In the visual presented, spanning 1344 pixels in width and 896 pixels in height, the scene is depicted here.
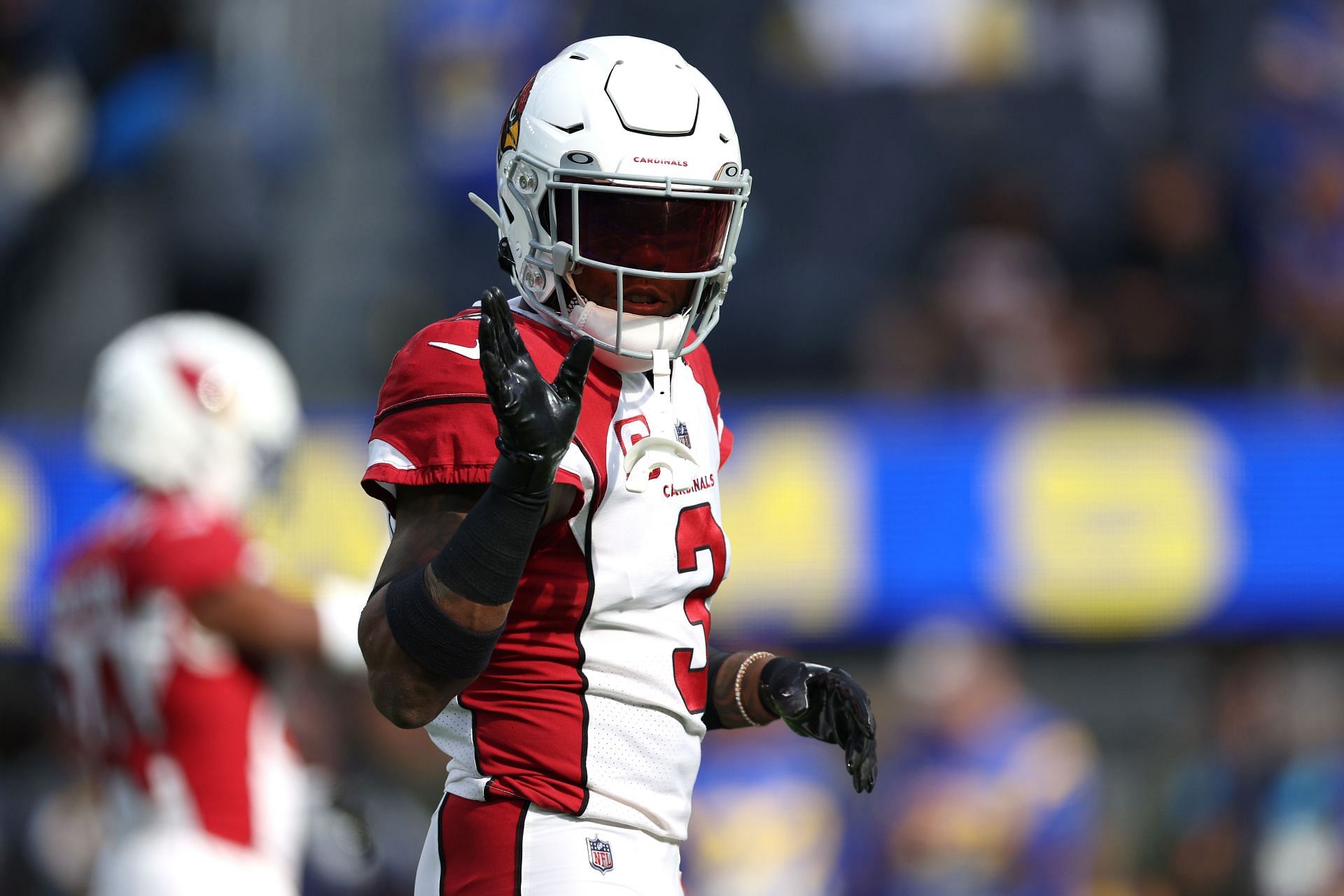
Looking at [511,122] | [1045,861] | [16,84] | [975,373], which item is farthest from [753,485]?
[511,122]

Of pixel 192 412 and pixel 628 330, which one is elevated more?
pixel 628 330

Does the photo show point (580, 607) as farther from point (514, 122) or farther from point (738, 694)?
point (514, 122)

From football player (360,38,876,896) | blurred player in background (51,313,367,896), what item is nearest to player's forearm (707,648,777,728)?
football player (360,38,876,896)

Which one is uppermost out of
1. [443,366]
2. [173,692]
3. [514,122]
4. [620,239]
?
[514,122]

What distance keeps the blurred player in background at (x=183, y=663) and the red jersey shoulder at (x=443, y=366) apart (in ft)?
6.55

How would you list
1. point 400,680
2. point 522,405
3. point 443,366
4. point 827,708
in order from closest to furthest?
point 522,405 → point 400,680 → point 443,366 → point 827,708

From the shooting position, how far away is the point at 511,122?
3146 mm

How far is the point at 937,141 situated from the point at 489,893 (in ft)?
23.1

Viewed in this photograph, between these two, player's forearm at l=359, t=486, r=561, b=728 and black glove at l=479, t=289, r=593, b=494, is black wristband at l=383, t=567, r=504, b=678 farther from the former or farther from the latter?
black glove at l=479, t=289, r=593, b=494

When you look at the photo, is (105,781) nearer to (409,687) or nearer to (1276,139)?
(409,687)

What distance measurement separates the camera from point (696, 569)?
3.01 meters

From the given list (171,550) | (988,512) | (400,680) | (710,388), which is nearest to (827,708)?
(710,388)

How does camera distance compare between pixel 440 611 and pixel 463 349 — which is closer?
pixel 440 611

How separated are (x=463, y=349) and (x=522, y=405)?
0.33 metres
